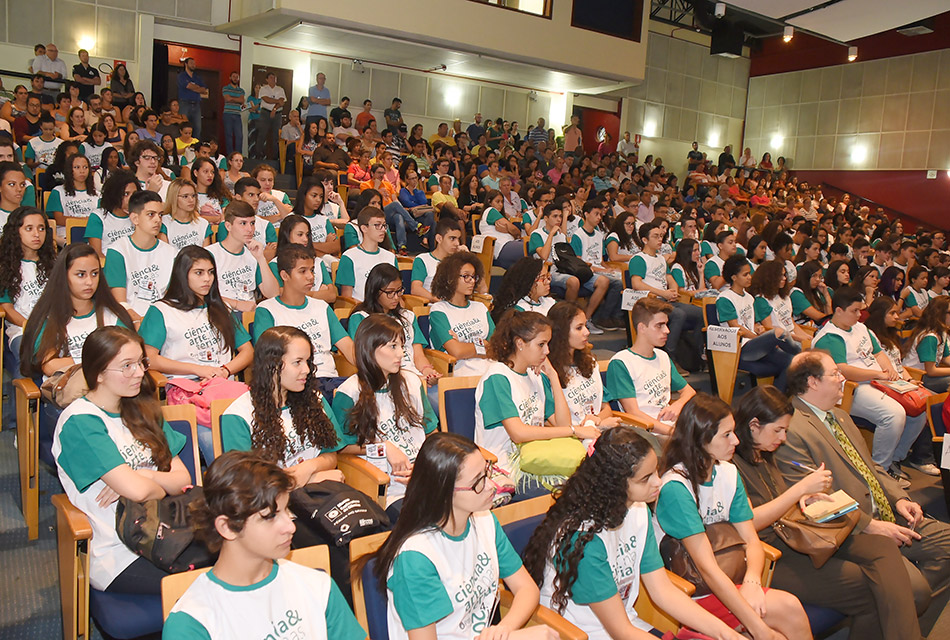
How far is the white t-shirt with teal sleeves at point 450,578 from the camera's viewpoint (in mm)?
1901

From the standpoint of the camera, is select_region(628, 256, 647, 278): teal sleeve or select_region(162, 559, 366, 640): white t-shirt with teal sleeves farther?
select_region(628, 256, 647, 278): teal sleeve

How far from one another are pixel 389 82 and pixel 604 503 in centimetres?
1333

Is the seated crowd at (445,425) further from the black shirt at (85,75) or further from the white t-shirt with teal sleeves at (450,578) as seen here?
the black shirt at (85,75)

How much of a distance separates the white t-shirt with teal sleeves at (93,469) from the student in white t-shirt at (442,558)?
2.59 feet

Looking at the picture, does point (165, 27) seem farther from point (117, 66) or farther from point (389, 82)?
point (389, 82)

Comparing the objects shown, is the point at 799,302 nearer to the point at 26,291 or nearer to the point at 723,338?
the point at 723,338

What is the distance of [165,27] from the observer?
11703 mm

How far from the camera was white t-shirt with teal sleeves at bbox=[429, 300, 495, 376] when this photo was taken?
4.33 m

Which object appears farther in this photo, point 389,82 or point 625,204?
point 389,82

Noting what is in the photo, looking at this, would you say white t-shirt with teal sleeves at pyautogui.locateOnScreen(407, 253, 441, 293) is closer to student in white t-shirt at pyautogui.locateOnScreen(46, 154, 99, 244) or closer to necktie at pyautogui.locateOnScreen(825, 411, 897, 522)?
student in white t-shirt at pyautogui.locateOnScreen(46, 154, 99, 244)

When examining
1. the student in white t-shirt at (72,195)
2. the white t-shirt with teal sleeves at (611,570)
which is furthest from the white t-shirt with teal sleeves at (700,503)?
the student in white t-shirt at (72,195)

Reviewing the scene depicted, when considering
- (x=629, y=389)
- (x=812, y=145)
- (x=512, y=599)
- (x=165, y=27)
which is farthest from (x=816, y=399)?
(x=812, y=145)

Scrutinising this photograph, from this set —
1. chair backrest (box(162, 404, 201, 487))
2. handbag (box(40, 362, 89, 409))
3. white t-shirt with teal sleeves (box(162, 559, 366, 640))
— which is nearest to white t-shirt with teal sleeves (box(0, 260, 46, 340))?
handbag (box(40, 362, 89, 409))

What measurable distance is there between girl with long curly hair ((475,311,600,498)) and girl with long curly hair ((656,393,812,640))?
67cm
